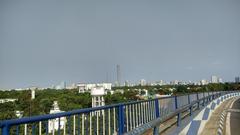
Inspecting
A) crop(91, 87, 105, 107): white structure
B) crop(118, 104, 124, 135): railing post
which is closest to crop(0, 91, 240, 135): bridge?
crop(118, 104, 124, 135): railing post

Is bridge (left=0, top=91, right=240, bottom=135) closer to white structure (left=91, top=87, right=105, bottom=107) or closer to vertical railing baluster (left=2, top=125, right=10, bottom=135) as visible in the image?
vertical railing baluster (left=2, top=125, right=10, bottom=135)

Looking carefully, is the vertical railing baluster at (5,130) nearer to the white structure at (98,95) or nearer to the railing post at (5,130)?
the railing post at (5,130)

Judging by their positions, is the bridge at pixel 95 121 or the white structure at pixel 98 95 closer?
the bridge at pixel 95 121

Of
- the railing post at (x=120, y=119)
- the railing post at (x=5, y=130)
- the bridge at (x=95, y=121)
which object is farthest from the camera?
the railing post at (x=120, y=119)

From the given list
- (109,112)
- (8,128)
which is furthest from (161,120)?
(8,128)

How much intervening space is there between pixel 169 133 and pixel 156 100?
58.2 inches

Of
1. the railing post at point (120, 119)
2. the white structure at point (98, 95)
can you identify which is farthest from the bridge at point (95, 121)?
the white structure at point (98, 95)

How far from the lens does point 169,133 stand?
38.1 ft

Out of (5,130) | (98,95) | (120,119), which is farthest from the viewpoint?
(98,95)

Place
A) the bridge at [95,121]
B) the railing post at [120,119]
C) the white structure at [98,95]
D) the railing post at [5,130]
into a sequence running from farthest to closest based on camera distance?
the white structure at [98,95] → the railing post at [120,119] → the bridge at [95,121] → the railing post at [5,130]

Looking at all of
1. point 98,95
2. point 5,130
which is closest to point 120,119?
Answer: point 5,130

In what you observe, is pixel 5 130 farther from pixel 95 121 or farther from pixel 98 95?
pixel 98 95

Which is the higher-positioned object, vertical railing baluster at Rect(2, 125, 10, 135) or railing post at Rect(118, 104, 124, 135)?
vertical railing baluster at Rect(2, 125, 10, 135)

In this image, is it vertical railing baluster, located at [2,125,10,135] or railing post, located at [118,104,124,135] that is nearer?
vertical railing baluster, located at [2,125,10,135]
